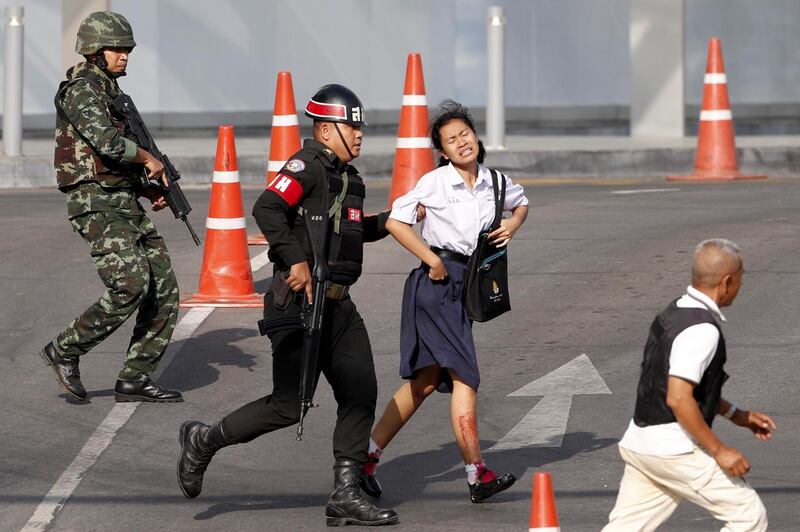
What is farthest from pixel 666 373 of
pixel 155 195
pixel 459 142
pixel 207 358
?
pixel 207 358

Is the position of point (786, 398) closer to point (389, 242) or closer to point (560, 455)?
point (560, 455)

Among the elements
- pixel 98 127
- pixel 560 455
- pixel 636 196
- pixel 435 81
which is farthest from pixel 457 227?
pixel 435 81

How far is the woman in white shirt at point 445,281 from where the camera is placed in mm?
6711

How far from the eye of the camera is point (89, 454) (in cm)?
733

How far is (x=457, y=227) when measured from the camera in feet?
22.3

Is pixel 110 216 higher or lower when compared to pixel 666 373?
higher

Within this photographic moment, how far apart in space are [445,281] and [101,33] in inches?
85.7

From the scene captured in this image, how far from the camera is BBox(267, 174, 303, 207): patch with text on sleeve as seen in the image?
6461mm

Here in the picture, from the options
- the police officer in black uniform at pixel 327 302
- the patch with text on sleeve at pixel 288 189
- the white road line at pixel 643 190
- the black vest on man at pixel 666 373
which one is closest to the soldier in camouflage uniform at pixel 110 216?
the police officer in black uniform at pixel 327 302

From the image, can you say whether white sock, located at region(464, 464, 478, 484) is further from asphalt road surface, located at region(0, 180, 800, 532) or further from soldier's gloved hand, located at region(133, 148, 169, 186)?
soldier's gloved hand, located at region(133, 148, 169, 186)

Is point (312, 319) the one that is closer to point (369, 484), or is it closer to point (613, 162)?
point (369, 484)

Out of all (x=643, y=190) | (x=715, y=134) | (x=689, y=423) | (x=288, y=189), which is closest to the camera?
(x=689, y=423)

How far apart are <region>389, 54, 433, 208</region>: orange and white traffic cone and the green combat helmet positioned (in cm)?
462

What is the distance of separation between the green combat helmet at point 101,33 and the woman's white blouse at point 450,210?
72.3 inches
